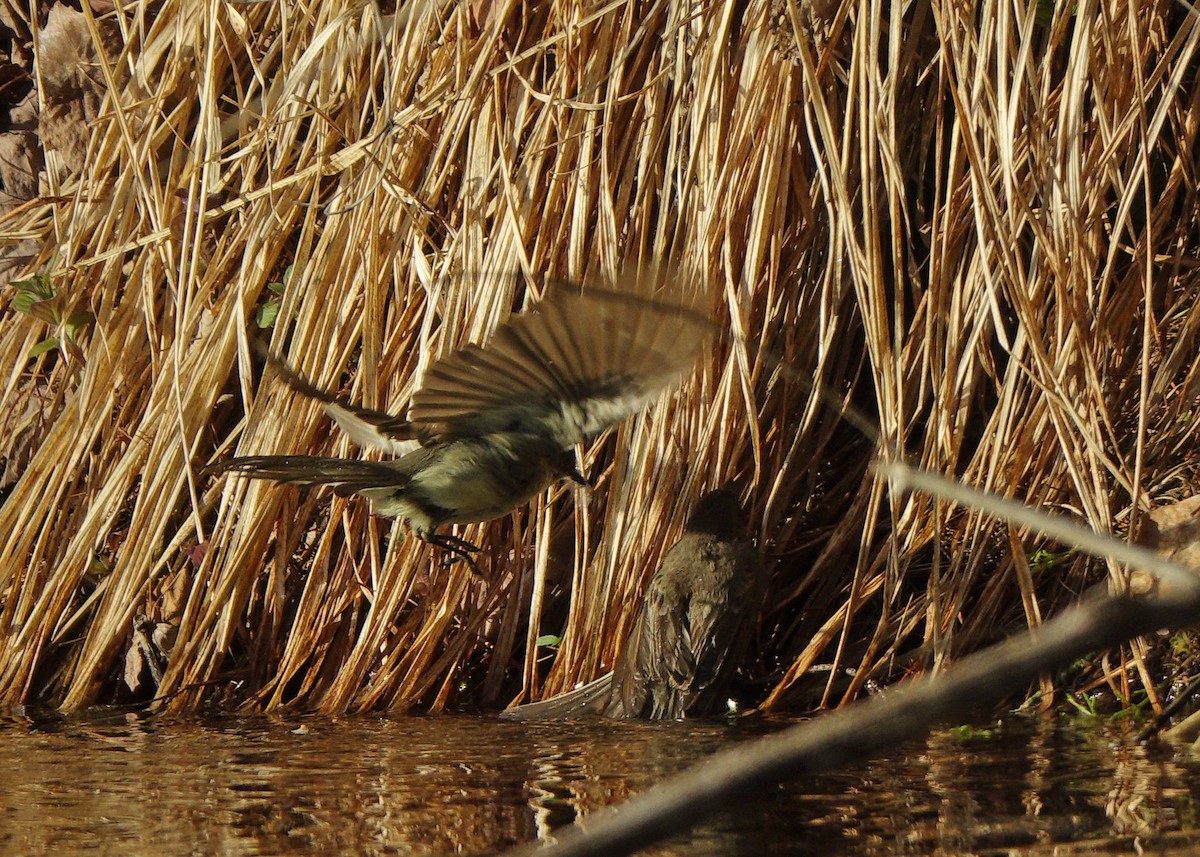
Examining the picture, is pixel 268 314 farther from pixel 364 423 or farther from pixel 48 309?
pixel 364 423

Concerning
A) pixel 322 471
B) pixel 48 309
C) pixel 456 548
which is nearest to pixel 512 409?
pixel 322 471

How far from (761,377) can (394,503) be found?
95cm

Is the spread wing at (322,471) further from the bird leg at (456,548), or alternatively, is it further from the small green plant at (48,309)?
the small green plant at (48,309)

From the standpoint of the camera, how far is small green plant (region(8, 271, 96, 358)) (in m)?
4.09

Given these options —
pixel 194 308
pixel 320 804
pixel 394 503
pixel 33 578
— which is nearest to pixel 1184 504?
pixel 394 503

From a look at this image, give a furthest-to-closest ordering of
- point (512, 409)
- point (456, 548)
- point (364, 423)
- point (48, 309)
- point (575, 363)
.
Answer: point (48, 309) → point (456, 548) → point (364, 423) → point (512, 409) → point (575, 363)

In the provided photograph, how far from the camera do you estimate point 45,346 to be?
4.14 metres

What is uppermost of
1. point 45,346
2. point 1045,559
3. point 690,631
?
point 45,346

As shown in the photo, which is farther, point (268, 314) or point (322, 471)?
point (268, 314)

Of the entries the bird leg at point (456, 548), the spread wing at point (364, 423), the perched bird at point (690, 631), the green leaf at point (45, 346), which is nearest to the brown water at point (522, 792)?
the perched bird at point (690, 631)

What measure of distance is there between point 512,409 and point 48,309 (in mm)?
1855

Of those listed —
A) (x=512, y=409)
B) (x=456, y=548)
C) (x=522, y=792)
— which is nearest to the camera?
(x=522, y=792)

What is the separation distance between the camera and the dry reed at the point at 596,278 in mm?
3119

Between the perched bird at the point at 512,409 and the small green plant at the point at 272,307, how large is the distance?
653 mm
